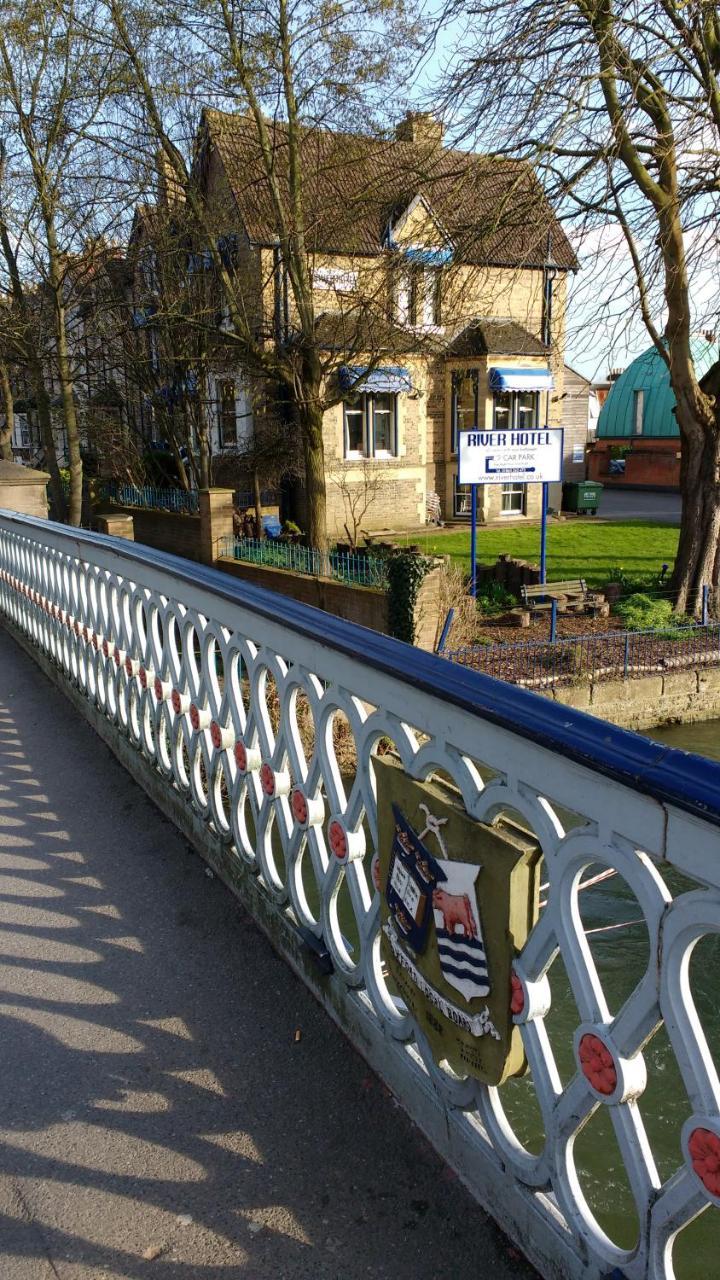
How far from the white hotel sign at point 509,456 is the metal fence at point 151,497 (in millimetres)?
7834

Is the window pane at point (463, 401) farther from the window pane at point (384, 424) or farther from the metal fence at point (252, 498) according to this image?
the metal fence at point (252, 498)

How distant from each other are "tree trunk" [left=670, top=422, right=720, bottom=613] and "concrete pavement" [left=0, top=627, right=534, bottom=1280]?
13303mm

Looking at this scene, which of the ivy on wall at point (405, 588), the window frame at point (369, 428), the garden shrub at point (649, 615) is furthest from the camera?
the window frame at point (369, 428)

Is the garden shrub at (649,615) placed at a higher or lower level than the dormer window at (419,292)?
lower

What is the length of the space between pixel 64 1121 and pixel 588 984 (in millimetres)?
1613

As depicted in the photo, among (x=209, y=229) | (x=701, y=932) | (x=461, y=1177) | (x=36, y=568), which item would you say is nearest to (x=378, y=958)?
(x=461, y=1177)

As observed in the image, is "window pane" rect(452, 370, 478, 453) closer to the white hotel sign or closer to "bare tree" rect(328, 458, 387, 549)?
"bare tree" rect(328, 458, 387, 549)

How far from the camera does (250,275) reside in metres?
18.5

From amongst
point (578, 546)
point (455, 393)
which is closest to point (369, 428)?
point (455, 393)

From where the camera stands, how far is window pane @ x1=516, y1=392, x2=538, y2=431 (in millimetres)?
28734

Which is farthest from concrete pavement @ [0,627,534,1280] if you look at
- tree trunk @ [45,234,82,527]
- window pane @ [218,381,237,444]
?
window pane @ [218,381,237,444]

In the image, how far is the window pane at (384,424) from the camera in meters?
26.8

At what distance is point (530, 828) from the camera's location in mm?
2689

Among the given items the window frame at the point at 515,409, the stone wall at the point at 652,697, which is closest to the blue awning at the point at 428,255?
the stone wall at the point at 652,697
